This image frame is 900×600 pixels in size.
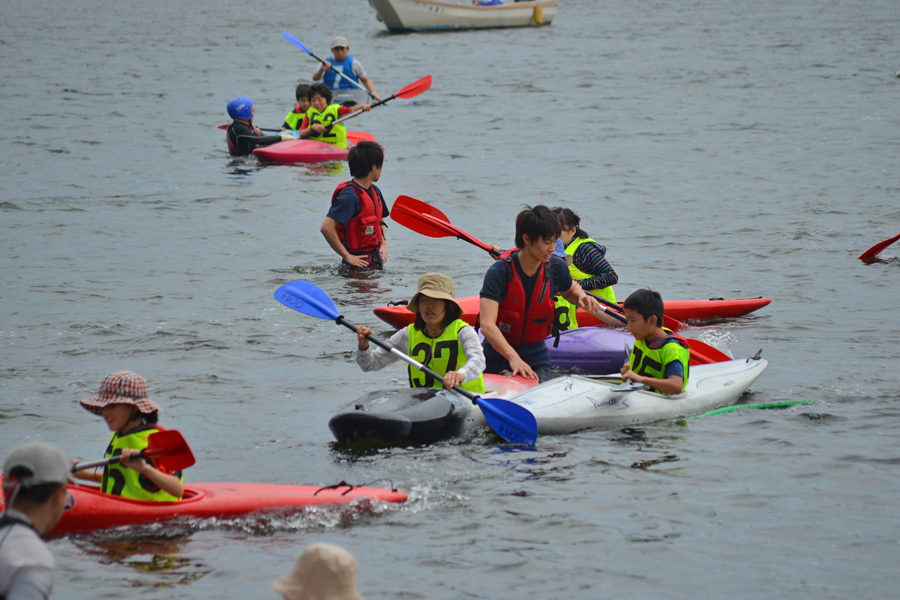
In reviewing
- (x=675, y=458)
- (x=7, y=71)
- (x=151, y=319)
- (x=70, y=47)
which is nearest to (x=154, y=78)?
(x=7, y=71)

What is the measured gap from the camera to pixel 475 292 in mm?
8664

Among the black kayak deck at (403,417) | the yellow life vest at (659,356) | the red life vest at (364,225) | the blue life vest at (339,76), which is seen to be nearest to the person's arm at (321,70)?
the blue life vest at (339,76)

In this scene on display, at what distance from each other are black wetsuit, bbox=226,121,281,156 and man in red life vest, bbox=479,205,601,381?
8389 millimetres

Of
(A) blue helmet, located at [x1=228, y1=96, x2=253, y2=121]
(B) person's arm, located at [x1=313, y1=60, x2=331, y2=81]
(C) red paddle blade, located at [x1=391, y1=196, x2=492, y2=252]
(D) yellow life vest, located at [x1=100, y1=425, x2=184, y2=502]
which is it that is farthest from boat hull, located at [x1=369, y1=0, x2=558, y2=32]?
(D) yellow life vest, located at [x1=100, y1=425, x2=184, y2=502]

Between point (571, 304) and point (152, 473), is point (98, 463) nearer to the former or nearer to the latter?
point (152, 473)

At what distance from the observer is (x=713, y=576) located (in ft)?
12.7

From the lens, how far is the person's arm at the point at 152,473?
365 centimetres

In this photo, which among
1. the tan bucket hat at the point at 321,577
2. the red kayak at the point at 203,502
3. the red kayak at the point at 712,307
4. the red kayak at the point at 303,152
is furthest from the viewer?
the red kayak at the point at 303,152

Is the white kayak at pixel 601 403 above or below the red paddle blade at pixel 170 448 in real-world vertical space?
below

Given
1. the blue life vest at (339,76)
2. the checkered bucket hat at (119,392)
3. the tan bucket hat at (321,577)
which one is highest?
the blue life vest at (339,76)

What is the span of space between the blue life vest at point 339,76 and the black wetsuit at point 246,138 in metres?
2.18

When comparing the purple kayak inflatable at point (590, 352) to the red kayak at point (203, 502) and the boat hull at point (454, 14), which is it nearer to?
the red kayak at point (203, 502)

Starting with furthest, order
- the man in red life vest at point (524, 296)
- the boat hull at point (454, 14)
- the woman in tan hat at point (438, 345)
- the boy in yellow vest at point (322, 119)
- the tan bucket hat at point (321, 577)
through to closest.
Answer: the boat hull at point (454, 14) < the boy in yellow vest at point (322, 119) < the man in red life vest at point (524, 296) < the woman in tan hat at point (438, 345) < the tan bucket hat at point (321, 577)

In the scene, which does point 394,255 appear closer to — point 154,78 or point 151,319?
point 151,319
